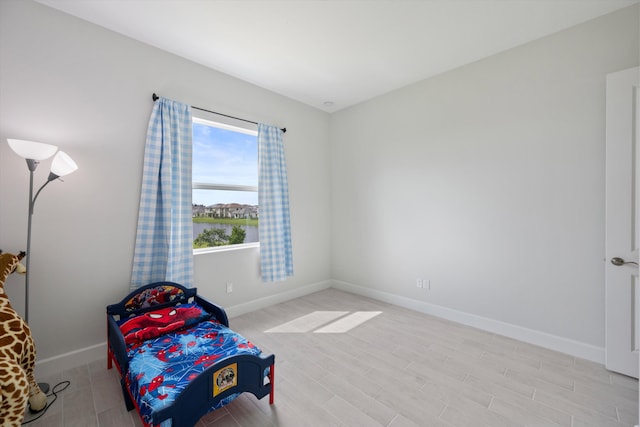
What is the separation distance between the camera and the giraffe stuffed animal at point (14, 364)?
1306 millimetres

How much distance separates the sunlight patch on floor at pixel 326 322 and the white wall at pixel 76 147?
165cm

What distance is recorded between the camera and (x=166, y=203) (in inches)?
103

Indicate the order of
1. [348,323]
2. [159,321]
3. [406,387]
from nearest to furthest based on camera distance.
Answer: [406,387] < [159,321] < [348,323]

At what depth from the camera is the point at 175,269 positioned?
2.66 meters

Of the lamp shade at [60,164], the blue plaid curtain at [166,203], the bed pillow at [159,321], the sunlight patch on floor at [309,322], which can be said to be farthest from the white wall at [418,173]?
the sunlight patch on floor at [309,322]

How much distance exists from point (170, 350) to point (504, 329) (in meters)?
3.00

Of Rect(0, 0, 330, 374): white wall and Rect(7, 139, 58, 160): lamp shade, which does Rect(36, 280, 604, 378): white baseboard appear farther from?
Rect(7, 139, 58, 160): lamp shade

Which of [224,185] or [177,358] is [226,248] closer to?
[224,185]

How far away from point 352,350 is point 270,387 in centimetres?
96

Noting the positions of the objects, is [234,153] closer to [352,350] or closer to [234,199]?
[234,199]

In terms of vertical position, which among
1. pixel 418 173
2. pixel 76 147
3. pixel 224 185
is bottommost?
pixel 224 185

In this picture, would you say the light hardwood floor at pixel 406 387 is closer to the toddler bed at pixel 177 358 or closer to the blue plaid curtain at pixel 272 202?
the toddler bed at pixel 177 358

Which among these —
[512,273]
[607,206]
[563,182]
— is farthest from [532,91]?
[512,273]

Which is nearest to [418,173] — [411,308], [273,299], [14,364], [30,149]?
[411,308]
